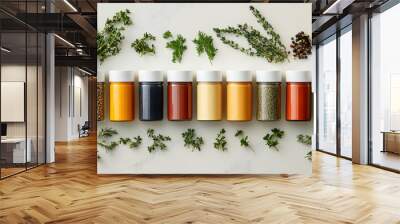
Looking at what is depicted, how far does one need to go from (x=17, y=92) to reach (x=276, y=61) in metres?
4.24

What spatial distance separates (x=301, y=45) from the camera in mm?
6164

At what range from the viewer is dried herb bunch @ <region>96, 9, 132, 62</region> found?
611 centimetres

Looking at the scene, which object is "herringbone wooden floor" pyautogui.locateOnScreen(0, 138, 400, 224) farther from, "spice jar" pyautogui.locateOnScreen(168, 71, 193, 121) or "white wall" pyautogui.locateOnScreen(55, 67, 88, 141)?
"white wall" pyautogui.locateOnScreen(55, 67, 88, 141)

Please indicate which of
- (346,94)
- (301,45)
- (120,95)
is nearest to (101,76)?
(120,95)

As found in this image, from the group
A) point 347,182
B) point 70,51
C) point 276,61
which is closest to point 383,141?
point 347,182

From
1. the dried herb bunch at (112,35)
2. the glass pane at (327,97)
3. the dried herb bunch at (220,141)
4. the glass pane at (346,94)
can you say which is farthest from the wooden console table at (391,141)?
the dried herb bunch at (112,35)

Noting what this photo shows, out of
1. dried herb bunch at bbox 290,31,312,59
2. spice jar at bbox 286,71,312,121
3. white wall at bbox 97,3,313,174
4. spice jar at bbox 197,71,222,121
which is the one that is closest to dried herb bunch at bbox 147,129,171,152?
white wall at bbox 97,3,313,174

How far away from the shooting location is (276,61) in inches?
244

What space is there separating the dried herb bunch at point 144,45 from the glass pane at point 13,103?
203 cm

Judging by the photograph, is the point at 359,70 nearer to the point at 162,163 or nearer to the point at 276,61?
the point at 276,61

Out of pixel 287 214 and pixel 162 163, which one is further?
pixel 162 163

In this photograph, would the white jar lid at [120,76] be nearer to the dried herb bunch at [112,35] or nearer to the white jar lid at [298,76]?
the dried herb bunch at [112,35]

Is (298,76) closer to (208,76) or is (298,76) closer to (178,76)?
(208,76)

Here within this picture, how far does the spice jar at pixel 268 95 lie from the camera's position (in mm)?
5891
